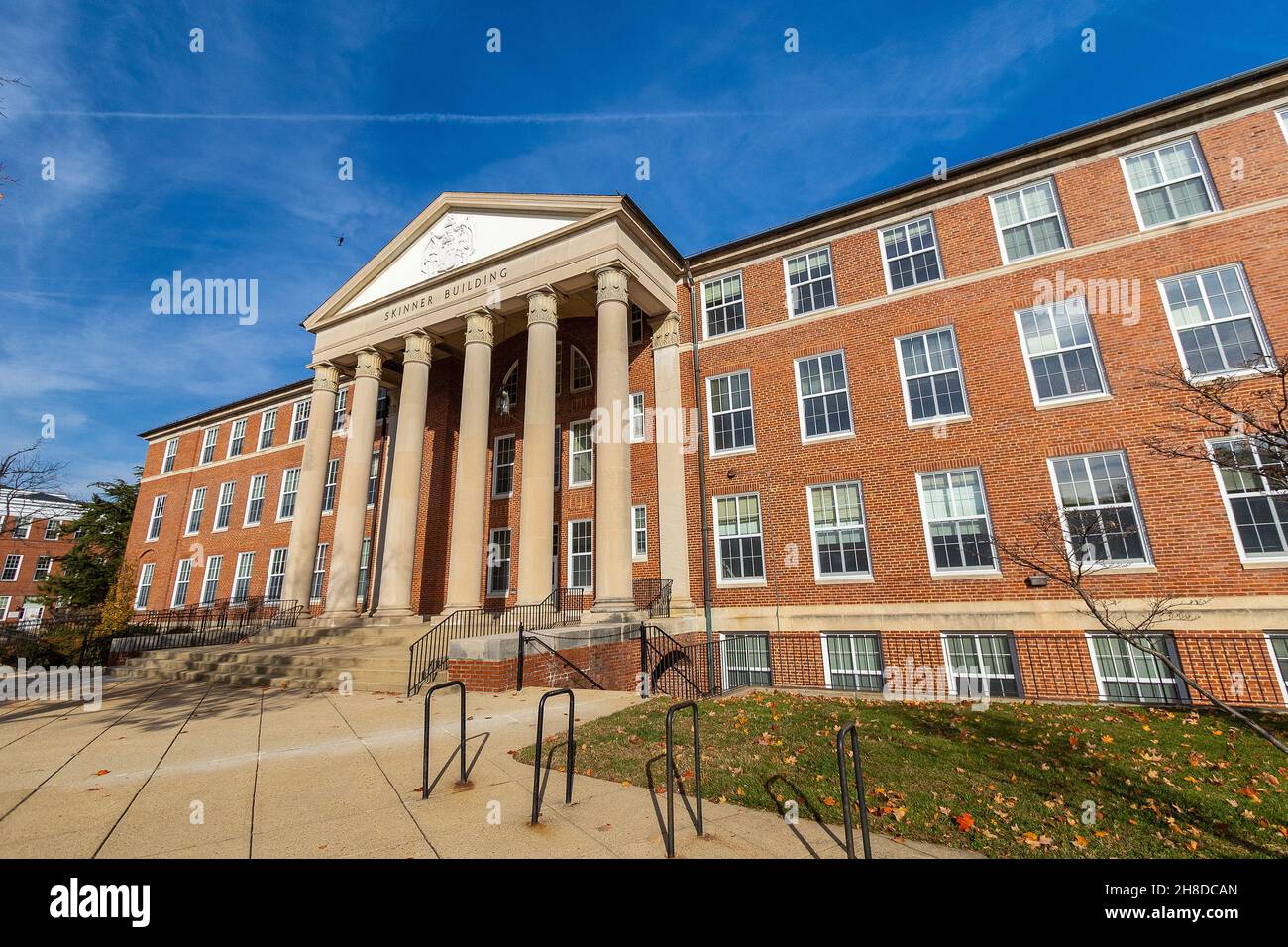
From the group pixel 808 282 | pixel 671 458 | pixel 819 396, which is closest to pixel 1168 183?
pixel 808 282

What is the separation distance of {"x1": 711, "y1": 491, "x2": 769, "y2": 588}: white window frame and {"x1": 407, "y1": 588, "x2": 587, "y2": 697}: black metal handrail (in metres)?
4.63

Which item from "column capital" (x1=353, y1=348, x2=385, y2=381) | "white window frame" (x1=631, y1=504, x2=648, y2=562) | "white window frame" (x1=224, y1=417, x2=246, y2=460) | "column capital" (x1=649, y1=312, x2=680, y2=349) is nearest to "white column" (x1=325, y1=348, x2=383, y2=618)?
"column capital" (x1=353, y1=348, x2=385, y2=381)

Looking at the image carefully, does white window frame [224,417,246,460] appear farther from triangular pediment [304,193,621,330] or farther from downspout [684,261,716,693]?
downspout [684,261,716,693]

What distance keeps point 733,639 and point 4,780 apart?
1392 centimetres

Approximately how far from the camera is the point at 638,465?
18344 millimetres

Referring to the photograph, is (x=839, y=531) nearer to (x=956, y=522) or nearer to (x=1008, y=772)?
(x=956, y=522)

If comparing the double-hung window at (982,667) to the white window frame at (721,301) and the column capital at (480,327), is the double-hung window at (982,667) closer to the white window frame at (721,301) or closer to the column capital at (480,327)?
the white window frame at (721,301)

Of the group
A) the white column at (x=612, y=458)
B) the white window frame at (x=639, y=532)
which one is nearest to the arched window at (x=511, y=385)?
the white column at (x=612, y=458)

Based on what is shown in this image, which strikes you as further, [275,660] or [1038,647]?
[275,660]

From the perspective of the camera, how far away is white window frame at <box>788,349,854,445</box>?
50.9 feet

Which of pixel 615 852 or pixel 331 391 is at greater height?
pixel 331 391

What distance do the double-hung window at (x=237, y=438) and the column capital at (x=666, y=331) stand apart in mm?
26880
